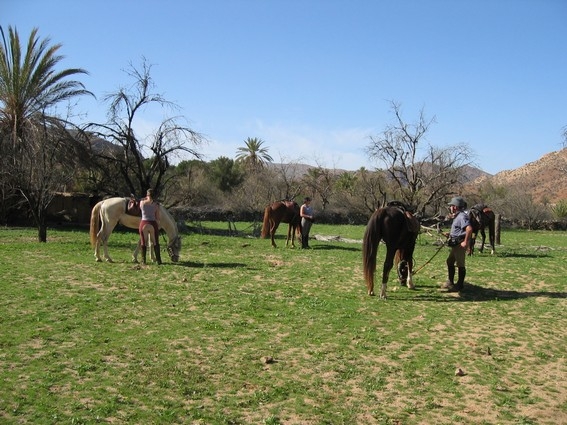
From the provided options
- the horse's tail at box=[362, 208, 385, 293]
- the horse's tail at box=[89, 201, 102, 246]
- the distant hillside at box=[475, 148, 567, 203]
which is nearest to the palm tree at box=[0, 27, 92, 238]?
the horse's tail at box=[89, 201, 102, 246]

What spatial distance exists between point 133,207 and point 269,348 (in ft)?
25.1

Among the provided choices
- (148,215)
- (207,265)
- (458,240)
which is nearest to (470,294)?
(458,240)

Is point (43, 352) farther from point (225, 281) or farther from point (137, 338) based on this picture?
point (225, 281)

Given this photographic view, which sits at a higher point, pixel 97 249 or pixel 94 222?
pixel 94 222

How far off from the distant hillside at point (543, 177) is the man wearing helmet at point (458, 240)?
5837 cm

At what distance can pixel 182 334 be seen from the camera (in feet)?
24.0

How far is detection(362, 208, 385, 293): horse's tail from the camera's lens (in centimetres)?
969

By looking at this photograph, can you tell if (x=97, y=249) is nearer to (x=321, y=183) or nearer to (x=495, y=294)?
(x=495, y=294)

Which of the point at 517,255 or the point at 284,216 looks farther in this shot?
the point at 284,216

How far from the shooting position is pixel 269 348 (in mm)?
6852

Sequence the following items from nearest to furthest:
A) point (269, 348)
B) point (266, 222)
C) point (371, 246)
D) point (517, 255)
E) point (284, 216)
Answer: point (269, 348) → point (371, 246) → point (517, 255) → point (284, 216) → point (266, 222)

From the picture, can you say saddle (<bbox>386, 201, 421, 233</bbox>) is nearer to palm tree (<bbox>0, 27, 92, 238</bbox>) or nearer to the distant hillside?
palm tree (<bbox>0, 27, 92, 238</bbox>)

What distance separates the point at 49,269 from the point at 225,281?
4.03 m

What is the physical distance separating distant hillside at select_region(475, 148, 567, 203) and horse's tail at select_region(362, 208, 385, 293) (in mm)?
59633
